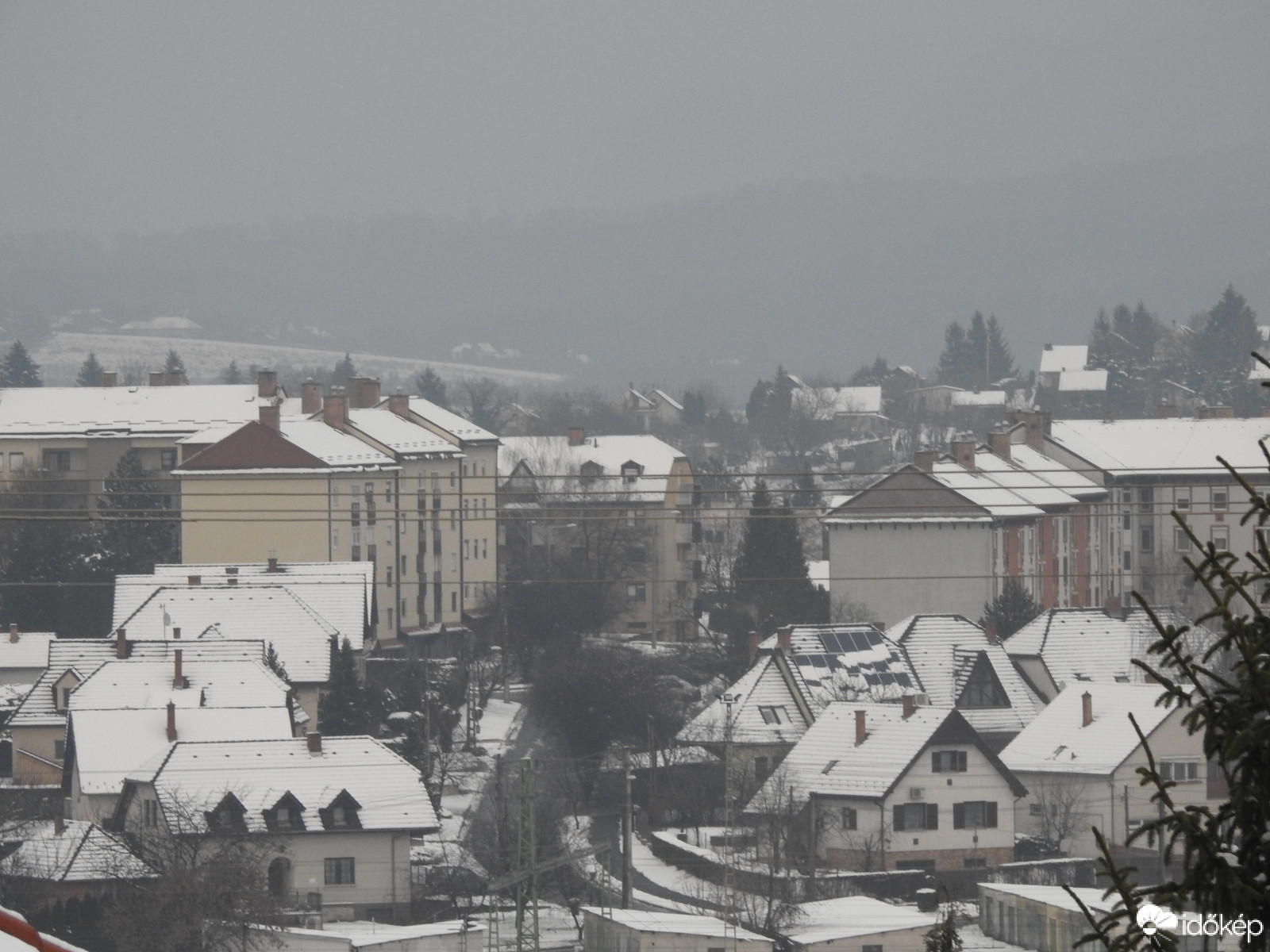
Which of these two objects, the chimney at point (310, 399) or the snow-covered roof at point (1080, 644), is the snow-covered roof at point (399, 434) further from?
the snow-covered roof at point (1080, 644)

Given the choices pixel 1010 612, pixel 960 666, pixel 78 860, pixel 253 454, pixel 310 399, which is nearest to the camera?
pixel 78 860

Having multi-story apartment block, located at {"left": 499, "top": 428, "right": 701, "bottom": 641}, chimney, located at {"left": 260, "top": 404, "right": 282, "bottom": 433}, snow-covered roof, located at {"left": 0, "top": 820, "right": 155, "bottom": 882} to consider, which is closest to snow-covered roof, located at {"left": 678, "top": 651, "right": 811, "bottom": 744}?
snow-covered roof, located at {"left": 0, "top": 820, "right": 155, "bottom": 882}

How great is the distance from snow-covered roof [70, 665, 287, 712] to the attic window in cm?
962

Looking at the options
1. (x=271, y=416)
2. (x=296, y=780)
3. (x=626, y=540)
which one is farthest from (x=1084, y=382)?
(x=296, y=780)

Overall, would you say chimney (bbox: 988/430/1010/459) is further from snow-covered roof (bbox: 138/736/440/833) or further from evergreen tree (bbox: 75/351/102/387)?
evergreen tree (bbox: 75/351/102/387)

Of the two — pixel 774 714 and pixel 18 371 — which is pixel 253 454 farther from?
pixel 18 371

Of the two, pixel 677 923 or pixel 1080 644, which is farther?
pixel 1080 644

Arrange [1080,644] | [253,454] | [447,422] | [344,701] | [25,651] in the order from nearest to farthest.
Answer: [344,701] < [1080,644] < [25,651] < [253,454] < [447,422]

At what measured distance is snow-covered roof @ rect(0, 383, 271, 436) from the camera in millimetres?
65062

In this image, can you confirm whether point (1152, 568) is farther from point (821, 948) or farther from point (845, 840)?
point (821, 948)

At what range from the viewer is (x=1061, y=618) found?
4619 cm

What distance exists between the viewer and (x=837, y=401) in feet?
491

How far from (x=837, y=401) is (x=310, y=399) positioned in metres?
92.0

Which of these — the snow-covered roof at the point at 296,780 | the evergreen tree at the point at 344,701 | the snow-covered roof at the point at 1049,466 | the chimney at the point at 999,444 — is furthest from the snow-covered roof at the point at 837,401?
the snow-covered roof at the point at 296,780
